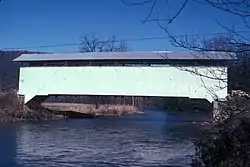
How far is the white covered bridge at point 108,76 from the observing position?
2622cm

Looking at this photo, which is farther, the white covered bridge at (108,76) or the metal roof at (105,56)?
the metal roof at (105,56)

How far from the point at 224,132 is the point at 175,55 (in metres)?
21.2

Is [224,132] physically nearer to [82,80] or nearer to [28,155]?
[28,155]

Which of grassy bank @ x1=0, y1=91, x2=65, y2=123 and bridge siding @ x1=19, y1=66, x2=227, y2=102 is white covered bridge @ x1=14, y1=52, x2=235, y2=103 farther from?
grassy bank @ x1=0, y1=91, x2=65, y2=123

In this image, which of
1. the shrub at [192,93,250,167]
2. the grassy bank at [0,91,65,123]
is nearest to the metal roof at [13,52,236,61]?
the grassy bank at [0,91,65,123]

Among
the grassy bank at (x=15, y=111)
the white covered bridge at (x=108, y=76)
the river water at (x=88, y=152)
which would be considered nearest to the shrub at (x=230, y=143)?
the river water at (x=88, y=152)

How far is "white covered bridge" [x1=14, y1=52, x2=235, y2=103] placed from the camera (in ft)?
86.0

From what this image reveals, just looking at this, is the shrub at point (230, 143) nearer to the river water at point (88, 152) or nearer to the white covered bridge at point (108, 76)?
the river water at point (88, 152)

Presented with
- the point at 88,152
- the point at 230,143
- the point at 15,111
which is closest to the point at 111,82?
the point at 15,111

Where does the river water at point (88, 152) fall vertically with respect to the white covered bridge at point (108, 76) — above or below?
below

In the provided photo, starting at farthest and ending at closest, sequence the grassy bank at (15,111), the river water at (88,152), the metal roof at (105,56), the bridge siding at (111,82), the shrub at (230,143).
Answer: the grassy bank at (15,111) → the metal roof at (105,56) → the bridge siding at (111,82) → the river water at (88,152) → the shrub at (230,143)

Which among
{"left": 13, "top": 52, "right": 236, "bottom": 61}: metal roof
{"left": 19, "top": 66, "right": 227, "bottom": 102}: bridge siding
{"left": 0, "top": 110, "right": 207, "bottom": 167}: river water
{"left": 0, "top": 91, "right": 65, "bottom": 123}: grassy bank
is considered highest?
{"left": 13, "top": 52, "right": 236, "bottom": 61}: metal roof

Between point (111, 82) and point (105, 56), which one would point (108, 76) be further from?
point (105, 56)

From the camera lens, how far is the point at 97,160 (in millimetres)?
11328
